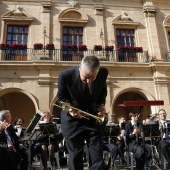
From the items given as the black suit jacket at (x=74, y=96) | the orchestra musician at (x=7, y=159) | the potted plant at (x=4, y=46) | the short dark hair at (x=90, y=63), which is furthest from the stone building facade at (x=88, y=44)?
the short dark hair at (x=90, y=63)

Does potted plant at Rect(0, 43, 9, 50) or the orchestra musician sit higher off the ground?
potted plant at Rect(0, 43, 9, 50)

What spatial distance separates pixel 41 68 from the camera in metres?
12.4

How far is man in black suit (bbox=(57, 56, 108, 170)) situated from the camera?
2.43m

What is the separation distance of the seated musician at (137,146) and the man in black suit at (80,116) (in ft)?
10.7

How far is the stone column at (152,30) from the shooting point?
13812 mm

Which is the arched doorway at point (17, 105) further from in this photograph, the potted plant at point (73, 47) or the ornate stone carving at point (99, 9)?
the ornate stone carving at point (99, 9)

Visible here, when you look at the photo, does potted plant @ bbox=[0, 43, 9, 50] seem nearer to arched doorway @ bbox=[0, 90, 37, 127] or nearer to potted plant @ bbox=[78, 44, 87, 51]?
arched doorway @ bbox=[0, 90, 37, 127]

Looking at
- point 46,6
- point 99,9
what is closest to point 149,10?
point 99,9

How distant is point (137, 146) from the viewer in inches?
223

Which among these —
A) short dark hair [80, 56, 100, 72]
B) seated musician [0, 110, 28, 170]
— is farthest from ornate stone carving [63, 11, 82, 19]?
short dark hair [80, 56, 100, 72]

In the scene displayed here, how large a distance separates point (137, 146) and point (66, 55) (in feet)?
28.8

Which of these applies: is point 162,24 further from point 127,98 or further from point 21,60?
point 21,60

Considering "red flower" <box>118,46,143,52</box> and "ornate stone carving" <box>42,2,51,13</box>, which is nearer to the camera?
"red flower" <box>118,46,143,52</box>

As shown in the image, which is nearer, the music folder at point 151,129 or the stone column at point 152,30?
the music folder at point 151,129
